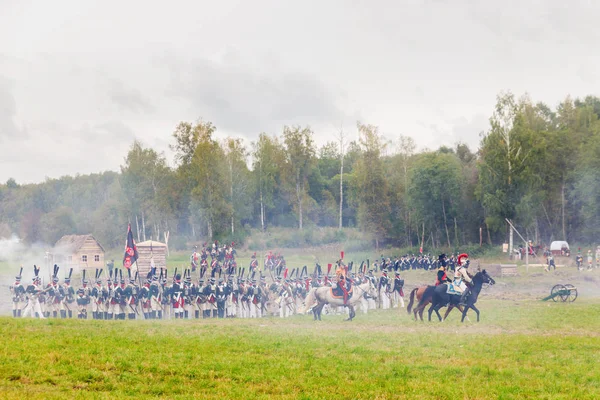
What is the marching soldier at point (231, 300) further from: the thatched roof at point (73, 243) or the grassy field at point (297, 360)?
the thatched roof at point (73, 243)

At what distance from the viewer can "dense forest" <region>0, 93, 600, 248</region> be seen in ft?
227

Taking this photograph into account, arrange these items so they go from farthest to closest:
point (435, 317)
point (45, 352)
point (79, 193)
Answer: point (79, 193), point (435, 317), point (45, 352)

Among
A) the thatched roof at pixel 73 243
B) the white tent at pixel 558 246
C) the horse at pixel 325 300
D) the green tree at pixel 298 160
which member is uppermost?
the green tree at pixel 298 160

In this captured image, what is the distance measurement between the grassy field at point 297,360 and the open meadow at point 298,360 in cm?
3

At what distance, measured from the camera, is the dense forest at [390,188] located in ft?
227

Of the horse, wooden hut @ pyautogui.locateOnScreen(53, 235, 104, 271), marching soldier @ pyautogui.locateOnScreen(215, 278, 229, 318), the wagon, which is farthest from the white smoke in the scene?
the wagon

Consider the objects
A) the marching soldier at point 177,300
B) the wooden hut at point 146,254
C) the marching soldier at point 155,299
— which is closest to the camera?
the marching soldier at point 177,300

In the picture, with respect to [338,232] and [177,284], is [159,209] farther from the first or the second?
[177,284]

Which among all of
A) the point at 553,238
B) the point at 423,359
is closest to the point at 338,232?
the point at 553,238

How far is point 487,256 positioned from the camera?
A: 69.4 m

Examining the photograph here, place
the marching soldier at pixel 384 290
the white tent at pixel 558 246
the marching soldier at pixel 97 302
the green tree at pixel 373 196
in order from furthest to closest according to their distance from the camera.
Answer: the green tree at pixel 373 196 → the white tent at pixel 558 246 → the marching soldier at pixel 384 290 → the marching soldier at pixel 97 302

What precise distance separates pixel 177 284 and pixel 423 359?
19018 mm

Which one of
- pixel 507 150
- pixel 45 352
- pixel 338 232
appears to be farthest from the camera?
pixel 338 232

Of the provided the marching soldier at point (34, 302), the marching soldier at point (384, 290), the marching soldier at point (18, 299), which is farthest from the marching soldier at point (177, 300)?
the marching soldier at point (384, 290)
